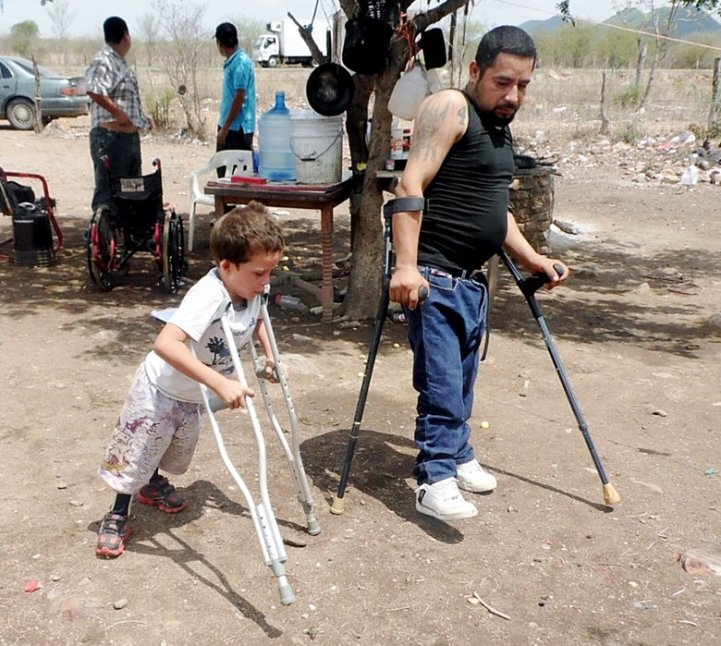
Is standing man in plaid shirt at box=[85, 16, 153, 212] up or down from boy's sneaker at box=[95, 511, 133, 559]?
up

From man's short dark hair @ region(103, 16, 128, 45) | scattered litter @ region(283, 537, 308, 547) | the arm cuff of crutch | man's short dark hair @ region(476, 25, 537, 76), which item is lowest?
scattered litter @ region(283, 537, 308, 547)

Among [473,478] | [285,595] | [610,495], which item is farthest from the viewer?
[473,478]

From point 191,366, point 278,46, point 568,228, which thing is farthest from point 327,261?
point 278,46

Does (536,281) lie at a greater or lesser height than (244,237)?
lesser

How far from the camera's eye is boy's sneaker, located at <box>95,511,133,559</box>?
3.37m

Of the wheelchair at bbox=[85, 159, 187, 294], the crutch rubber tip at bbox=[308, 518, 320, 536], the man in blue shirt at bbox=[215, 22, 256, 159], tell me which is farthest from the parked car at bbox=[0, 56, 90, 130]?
the crutch rubber tip at bbox=[308, 518, 320, 536]

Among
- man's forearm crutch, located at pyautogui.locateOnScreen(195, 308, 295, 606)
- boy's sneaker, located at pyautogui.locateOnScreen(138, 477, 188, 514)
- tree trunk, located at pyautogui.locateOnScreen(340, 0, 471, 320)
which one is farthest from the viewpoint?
tree trunk, located at pyautogui.locateOnScreen(340, 0, 471, 320)

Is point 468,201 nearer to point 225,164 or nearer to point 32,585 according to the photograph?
point 32,585

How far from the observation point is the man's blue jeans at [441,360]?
3537mm

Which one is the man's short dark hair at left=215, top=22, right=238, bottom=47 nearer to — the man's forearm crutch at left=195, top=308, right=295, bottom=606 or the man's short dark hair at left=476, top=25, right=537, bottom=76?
the man's short dark hair at left=476, top=25, right=537, bottom=76

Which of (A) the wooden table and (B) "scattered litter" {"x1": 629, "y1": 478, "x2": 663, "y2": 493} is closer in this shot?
(B) "scattered litter" {"x1": 629, "y1": 478, "x2": 663, "y2": 493}

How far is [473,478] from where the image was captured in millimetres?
3973

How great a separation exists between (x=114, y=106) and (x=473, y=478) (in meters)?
5.20

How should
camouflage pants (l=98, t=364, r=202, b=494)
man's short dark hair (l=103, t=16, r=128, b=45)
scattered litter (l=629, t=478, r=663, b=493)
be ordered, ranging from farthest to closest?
man's short dark hair (l=103, t=16, r=128, b=45) < scattered litter (l=629, t=478, r=663, b=493) < camouflage pants (l=98, t=364, r=202, b=494)
